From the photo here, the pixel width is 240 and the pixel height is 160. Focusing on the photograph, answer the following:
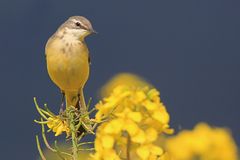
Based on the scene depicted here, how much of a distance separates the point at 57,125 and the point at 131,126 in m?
0.52

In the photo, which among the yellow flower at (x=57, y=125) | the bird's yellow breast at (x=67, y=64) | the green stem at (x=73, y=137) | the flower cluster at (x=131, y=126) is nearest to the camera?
the flower cluster at (x=131, y=126)

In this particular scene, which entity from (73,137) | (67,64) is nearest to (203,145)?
(73,137)

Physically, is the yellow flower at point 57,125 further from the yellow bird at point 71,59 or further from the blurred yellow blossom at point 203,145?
the yellow bird at point 71,59

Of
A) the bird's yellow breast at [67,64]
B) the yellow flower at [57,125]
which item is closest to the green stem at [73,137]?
the yellow flower at [57,125]

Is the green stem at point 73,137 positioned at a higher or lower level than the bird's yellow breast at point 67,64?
higher

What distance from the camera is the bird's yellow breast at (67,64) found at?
2.70m

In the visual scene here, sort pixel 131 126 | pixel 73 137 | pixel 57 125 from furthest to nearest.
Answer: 1. pixel 57 125
2. pixel 73 137
3. pixel 131 126

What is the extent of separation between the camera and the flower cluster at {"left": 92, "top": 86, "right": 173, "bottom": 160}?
129 cm

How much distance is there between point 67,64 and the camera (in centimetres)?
272

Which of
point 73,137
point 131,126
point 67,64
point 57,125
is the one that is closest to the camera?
point 131,126

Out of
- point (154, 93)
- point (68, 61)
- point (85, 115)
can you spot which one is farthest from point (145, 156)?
point (68, 61)

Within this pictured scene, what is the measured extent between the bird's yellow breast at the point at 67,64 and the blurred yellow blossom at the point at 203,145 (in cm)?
86

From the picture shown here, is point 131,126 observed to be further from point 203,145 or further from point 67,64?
point 67,64

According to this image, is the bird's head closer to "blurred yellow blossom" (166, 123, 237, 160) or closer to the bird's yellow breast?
the bird's yellow breast
